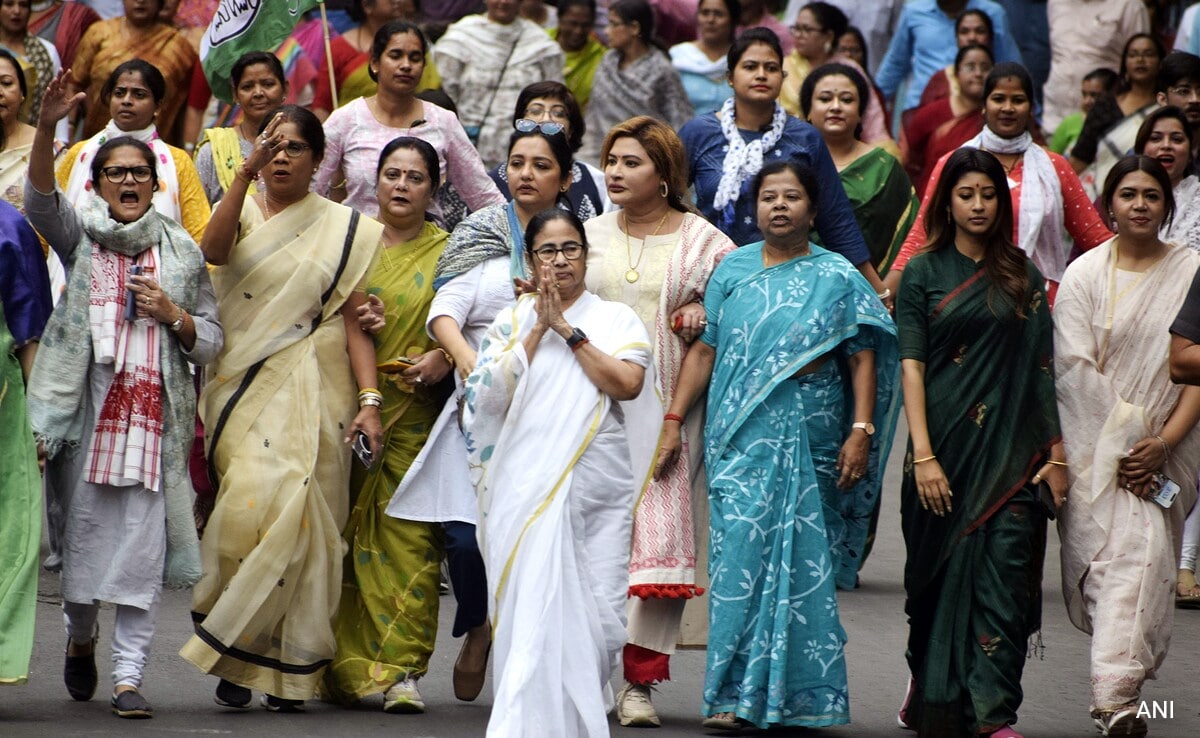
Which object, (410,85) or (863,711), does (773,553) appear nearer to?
(863,711)

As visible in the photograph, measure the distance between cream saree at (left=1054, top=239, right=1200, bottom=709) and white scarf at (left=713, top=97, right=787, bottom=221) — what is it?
1509 millimetres

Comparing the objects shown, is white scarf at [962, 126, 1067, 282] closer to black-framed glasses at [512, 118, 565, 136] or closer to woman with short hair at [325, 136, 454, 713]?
black-framed glasses at [512, 118, 565, 136]

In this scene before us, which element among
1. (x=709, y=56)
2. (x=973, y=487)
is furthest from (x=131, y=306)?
(x=709, y=56)

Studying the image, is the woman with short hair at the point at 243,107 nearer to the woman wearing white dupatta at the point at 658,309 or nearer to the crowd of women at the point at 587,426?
the crowd of women at the point at 587,426

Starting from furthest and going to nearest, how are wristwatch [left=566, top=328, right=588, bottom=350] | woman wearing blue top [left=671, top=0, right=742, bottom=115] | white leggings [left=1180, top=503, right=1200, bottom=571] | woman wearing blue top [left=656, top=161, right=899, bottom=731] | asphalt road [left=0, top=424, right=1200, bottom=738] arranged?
1. woman wearing blue top [left=671, top=0, right=742, bottom=115]
2. white leggings [left=1180, top=503, right=1200, bottom=571]
3. woman wearing blue top [left=656, top=161, right=899, bottom=731]
4. asphalt road [left=0, top=424, right=1200, bottom=738]
5. wristwatch [left=566, top=328, right=588, bottom=350]

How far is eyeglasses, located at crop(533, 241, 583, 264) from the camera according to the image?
6434 millimetres

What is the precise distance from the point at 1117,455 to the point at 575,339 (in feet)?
6.73

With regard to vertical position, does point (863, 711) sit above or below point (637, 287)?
below

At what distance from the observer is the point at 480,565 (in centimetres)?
716

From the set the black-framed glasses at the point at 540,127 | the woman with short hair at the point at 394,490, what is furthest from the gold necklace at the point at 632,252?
the woman with short hair at the point at 394,490

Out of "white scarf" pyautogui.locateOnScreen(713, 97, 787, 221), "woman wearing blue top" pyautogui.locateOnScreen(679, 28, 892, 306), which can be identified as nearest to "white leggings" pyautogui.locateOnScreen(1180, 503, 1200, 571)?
"woman wearing blue top" pyautogui.locateOnScreen(679, 28, 892, 306)

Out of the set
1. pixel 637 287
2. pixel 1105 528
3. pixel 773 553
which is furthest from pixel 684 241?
pixel 1105 528

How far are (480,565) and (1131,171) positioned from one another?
8.92ft

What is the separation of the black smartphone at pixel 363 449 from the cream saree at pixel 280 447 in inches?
3.6
